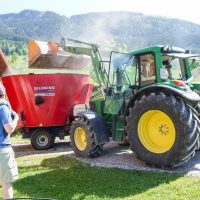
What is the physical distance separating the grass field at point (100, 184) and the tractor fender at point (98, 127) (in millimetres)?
860

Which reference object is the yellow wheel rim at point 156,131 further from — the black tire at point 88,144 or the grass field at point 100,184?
the black tire at point 88,144

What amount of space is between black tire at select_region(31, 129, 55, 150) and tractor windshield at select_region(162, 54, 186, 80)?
4.10 meters

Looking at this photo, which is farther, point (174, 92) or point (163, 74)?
point (163, 74)

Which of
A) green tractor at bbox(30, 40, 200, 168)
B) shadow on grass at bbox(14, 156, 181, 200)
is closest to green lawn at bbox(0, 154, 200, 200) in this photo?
shadow on grass at bbox(14, 156, 181, 200)

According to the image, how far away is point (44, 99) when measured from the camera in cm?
1122

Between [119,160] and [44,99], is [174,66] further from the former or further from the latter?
→ [44,99]

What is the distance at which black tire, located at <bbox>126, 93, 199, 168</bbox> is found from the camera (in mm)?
7320

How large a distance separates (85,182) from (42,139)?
4.59m

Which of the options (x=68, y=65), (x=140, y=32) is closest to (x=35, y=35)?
(x=140, y=32)

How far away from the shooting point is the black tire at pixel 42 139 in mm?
11344

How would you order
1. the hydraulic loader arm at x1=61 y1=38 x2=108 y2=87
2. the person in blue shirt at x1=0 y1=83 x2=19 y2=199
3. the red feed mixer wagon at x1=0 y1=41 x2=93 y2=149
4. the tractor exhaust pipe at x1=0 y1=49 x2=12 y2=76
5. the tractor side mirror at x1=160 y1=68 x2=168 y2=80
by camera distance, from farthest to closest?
the tractor exhaust pipe at x1=0 y1=49 x2=12 y2=76
the red feed mixer wagon at x1=0 y1=41 x2=93 y2=149
the hydraulic loader arm at x1=61 y1=38 x2=108 y2=87
the tractor side mirror at x1=160 y1=68 x2=168 y2=80
the person in blue shirt at x1=0 y1=83 x2=19 y2=199

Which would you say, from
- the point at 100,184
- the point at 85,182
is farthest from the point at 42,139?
the point at 100,184

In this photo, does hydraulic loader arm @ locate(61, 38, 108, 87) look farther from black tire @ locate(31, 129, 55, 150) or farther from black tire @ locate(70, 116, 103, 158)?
black tire @ locate(31, 129, 55, 150)

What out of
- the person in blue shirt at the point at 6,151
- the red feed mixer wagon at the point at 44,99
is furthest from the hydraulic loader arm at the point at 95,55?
the person in blue shirt at the point at 6,151
